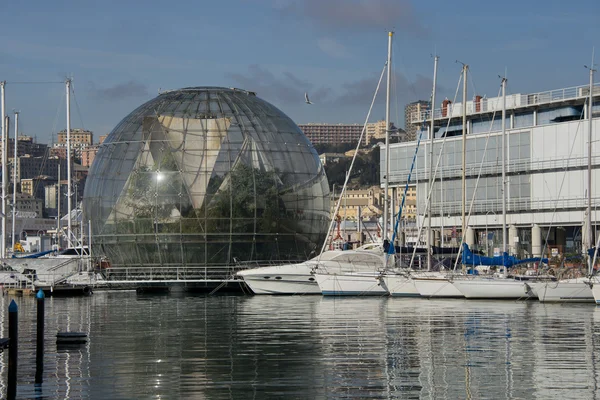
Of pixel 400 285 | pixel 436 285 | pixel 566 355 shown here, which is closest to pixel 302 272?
pixel 400 285

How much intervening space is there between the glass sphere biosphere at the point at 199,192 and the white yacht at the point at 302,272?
3562 mm

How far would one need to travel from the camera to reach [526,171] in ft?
247

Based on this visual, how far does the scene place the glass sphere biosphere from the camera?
58531 millimetres

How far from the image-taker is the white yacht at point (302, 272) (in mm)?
54438

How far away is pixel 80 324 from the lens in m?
38.1

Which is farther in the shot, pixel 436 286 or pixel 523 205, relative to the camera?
pixel 523 205

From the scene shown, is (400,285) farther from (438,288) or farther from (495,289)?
(495,289)

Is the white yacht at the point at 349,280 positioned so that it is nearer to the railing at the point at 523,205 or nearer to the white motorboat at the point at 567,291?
the white motorboat at the point at 567,291

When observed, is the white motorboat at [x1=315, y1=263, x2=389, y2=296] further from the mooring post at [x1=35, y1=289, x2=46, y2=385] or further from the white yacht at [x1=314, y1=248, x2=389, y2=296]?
the mooring post at [x1=35, y1=289, x2=46, y2=385]

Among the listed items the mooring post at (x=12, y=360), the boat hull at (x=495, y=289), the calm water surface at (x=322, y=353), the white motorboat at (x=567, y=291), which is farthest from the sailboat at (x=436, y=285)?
the mooring post at (x=12, y=360)

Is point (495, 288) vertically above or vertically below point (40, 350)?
below

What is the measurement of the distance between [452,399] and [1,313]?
27.2 metres

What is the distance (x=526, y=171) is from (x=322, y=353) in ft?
165

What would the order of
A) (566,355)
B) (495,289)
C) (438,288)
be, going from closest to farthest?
(566,355) < (495,289) < (438,288)
